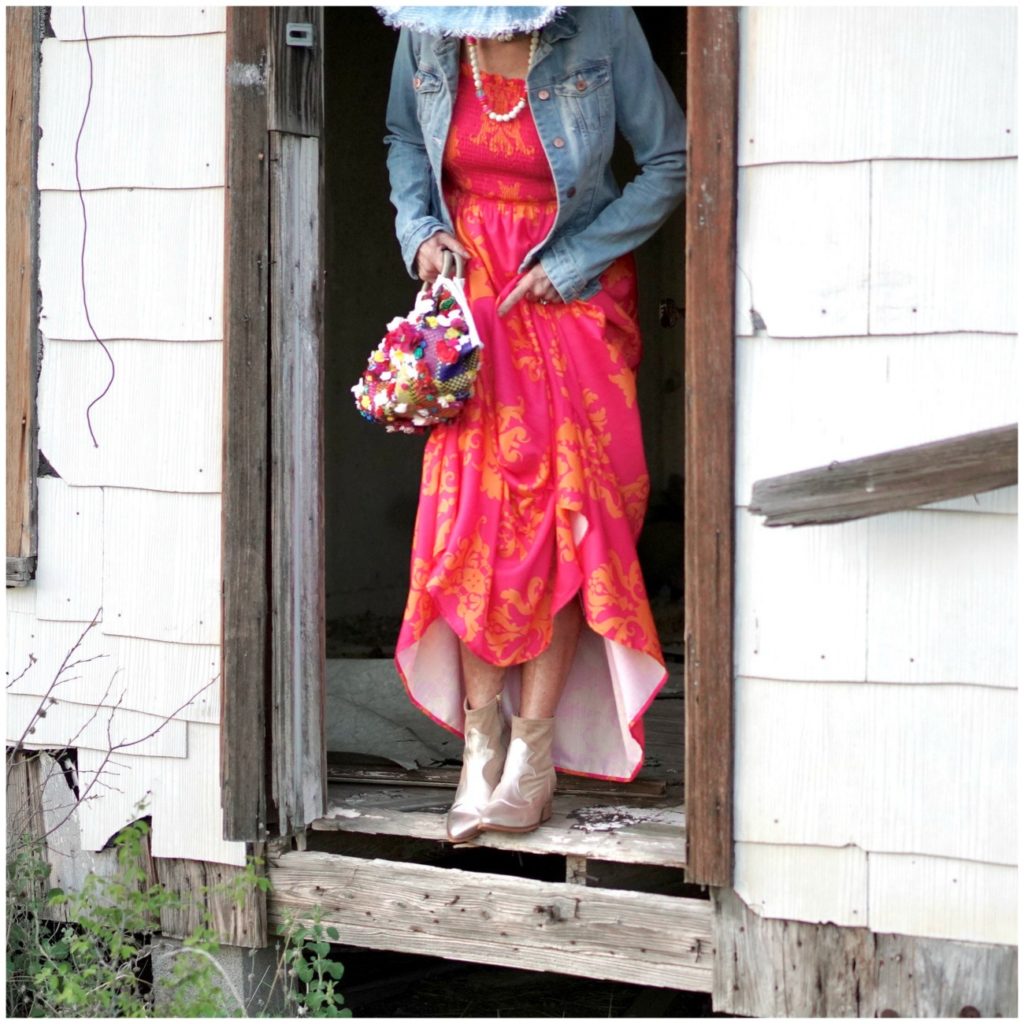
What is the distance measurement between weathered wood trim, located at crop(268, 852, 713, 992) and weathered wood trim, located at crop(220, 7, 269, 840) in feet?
0.73

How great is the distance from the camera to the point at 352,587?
6641mm

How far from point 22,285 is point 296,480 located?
0.99 meters

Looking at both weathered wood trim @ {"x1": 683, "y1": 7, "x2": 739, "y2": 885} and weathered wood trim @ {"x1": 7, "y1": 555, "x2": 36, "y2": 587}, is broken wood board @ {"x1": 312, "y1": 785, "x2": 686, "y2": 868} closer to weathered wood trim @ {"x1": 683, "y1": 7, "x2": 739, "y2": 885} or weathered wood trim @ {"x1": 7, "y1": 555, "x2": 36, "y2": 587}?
weathered wood trim @ {"x1": 683, "y1": 7, "x2": 739, "y2": 885}

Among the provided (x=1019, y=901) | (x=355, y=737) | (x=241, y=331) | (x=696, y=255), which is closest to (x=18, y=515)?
(x=241, y=331)

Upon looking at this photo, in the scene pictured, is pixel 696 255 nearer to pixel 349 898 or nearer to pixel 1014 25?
pixel 1014 25

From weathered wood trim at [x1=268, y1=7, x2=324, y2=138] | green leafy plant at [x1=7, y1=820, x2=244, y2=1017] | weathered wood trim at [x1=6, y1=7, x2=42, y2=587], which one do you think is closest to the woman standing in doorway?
weathered wood trim at [x1=268, y1=7, x2=324, y2=138]

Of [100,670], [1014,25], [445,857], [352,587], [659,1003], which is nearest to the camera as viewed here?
[1014,25]

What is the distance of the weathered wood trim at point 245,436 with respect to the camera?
3443 mm

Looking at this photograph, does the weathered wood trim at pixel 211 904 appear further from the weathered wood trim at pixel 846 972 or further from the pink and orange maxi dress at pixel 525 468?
the weathered wood trim at pixel 846 972

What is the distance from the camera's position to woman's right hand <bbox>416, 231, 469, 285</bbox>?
3.52 meters

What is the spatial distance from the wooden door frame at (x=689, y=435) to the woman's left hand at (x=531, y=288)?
18.9 inches

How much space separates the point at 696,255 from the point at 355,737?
2.10 meters

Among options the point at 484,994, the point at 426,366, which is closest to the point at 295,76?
the point at 426,366

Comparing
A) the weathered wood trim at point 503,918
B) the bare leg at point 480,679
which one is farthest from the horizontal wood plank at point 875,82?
the weathered wood trim at point 503,918
